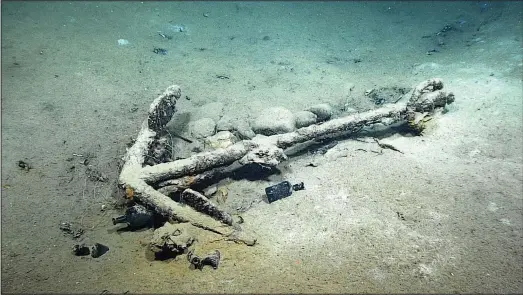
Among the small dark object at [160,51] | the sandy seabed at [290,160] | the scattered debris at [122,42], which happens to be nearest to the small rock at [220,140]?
the sandy seabed at [290,160]

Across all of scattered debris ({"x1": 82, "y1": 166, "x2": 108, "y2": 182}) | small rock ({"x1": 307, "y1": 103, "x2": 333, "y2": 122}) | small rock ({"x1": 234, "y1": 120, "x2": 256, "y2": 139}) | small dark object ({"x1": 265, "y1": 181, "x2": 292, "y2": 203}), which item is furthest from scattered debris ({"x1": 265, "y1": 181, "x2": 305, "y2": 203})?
scattered debris ({"x1": 82, "y1": 166, "x2": 108, "y2": 182})

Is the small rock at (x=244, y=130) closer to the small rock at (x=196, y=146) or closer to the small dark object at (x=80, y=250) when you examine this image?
the small rock at (x=196, y=146)

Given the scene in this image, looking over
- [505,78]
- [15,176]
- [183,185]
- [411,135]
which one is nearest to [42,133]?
[15,176]

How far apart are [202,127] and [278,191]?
5.76 feet

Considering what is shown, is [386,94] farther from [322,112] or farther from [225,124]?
[225,124]

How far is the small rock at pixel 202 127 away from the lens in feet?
12.8

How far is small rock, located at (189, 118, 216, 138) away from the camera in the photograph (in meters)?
3.91

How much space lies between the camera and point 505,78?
4293 mm

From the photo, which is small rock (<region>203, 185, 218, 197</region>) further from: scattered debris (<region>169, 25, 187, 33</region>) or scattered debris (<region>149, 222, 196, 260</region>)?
scattered debris (<region>169, 25, 187, 33</region>)

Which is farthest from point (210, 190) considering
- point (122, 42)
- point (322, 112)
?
point (122, 42)

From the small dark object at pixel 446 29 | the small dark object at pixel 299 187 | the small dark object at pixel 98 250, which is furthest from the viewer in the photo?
the small dark object at pixel 446 29

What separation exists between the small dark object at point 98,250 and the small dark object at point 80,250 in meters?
0.05

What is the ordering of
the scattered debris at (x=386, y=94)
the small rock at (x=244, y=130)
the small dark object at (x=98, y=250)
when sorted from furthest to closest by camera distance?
the scattered debris at (x=386, y=94) < the small rock at (x=244, y=130) < the small dark object at (x=98, y=250)

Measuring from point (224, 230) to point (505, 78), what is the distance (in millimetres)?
4925
